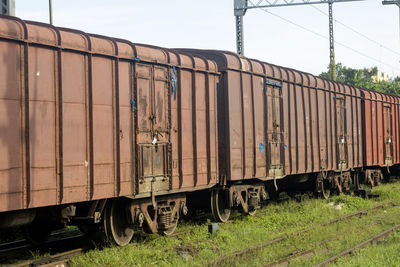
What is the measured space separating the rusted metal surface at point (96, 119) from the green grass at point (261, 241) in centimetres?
107

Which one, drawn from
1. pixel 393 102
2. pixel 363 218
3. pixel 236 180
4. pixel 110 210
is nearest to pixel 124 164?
pixel 110 210

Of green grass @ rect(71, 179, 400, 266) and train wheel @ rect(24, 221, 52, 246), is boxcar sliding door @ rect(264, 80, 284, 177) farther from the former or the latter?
train wheel @ rect(24, 221, 52, 246)

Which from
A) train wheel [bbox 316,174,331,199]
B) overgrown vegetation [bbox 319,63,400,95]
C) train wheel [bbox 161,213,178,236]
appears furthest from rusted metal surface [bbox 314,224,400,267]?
overgrown vegetation [bbox 319,63,400,95]

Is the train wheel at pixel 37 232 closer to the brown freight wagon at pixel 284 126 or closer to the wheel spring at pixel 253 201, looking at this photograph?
the brown freight wagon at pixel 284 126

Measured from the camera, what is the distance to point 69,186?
706cm

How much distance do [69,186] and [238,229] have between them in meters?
4.61

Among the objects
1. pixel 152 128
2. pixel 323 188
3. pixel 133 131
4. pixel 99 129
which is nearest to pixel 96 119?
pixel 99 129

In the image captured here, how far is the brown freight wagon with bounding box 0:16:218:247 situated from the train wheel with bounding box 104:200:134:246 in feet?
0.07

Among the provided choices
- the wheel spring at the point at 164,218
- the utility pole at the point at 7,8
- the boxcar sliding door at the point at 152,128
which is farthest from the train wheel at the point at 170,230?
the utility pole at the point at 7,8

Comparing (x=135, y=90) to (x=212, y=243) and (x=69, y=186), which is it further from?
(x=212, y=243)

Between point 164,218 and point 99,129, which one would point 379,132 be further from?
point 99,129

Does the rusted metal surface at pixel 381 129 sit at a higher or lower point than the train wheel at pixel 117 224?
higher

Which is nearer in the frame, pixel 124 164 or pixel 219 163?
pixel 124 164

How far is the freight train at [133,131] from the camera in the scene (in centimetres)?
658
